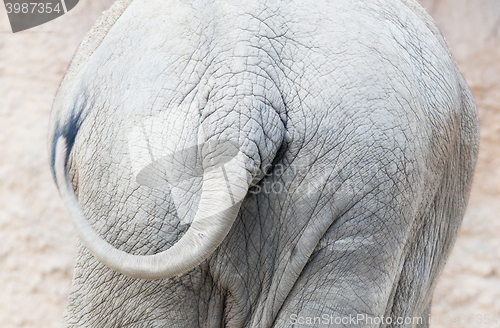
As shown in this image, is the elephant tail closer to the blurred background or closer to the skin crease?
the skin crease

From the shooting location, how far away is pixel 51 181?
11.8ft

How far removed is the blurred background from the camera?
140 inches

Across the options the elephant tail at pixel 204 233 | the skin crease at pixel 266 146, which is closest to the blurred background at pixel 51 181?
the skin crease at pixel 266 146

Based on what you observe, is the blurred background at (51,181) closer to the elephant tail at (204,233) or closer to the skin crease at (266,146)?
the skin crease at (266,146)

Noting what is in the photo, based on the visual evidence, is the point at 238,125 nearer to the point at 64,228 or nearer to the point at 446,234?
the point at 446,234

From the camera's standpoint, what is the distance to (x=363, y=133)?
3.91 ft

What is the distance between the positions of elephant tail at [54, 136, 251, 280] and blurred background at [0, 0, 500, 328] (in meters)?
2.61

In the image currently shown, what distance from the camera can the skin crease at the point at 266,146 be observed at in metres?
1.19

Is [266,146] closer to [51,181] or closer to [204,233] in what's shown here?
[204,233]

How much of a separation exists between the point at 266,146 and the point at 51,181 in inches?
109

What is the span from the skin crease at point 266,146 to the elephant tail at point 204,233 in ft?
0.14

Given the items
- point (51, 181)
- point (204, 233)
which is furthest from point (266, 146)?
point (51, 181)

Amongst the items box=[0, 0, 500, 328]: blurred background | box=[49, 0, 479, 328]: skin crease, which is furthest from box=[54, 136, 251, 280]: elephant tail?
box=[0, 0, 500, 328]: blurred background

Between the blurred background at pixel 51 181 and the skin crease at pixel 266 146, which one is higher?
the skin crease at pixel 266 146
